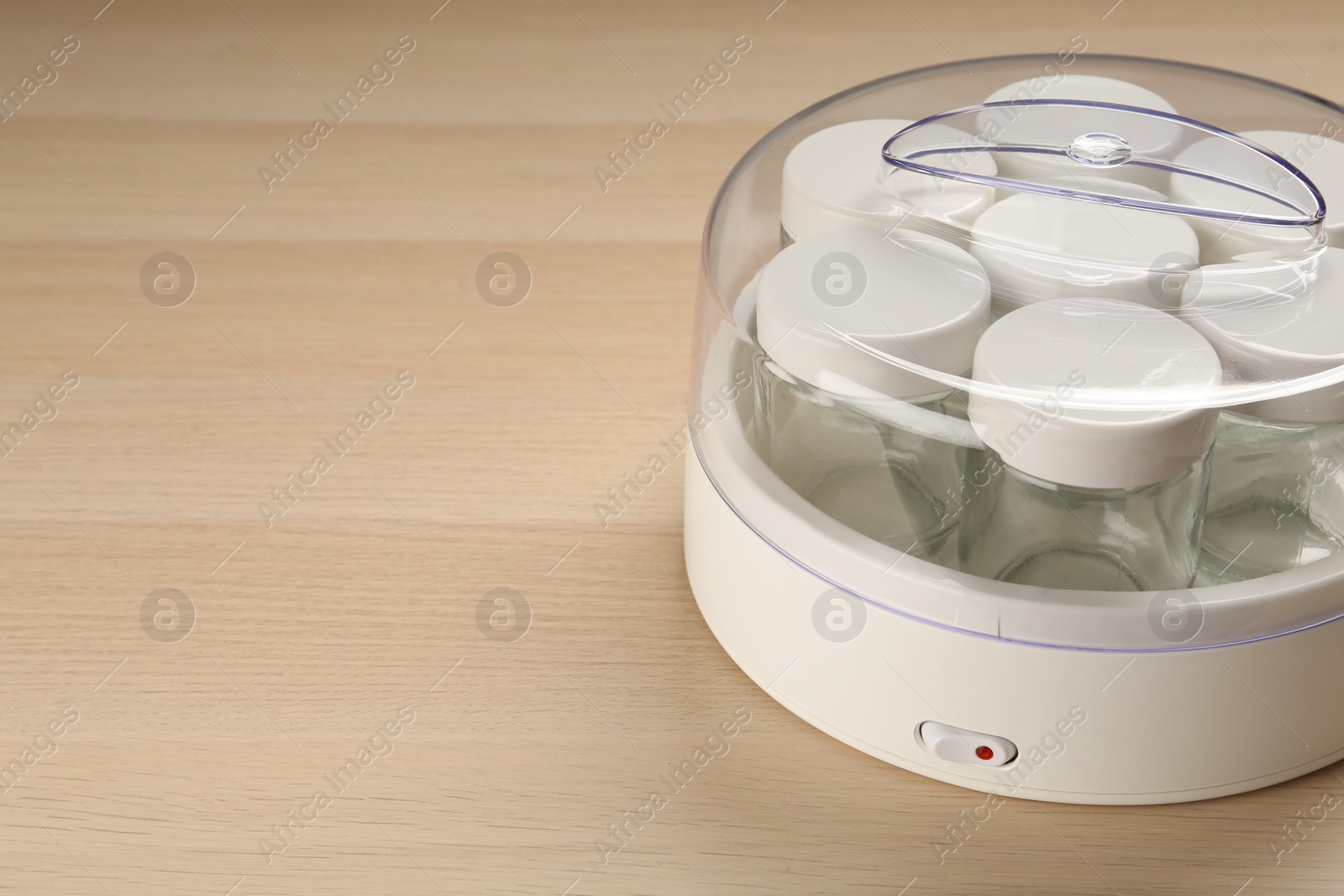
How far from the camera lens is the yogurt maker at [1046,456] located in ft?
1.21

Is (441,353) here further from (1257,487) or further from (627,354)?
(1257,487)

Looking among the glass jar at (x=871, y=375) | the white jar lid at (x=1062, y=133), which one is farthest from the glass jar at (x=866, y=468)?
the white jar lid at (x=1062, y=133)

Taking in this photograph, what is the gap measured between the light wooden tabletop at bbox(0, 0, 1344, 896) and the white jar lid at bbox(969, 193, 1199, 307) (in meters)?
0.13

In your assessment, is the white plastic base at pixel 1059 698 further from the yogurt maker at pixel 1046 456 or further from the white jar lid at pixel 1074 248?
the white jar lid at pixel 1074 248

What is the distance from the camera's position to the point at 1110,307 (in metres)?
0.38

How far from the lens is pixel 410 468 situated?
54cm

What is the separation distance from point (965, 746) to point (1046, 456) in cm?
10

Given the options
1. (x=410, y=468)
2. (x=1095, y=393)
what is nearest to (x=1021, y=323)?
(x=1095, y=393)

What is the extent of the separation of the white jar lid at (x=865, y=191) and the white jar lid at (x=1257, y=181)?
7cm

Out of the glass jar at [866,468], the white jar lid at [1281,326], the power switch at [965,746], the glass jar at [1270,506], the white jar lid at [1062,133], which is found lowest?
the power switch at [965,746]

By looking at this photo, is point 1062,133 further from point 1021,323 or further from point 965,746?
point 965,746

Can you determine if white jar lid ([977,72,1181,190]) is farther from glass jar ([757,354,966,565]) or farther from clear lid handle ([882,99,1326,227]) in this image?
glass jar ([757,354,966,565])

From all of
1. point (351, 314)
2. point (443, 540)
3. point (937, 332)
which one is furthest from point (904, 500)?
point (351, 314)

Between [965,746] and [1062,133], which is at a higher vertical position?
[1062,133]
